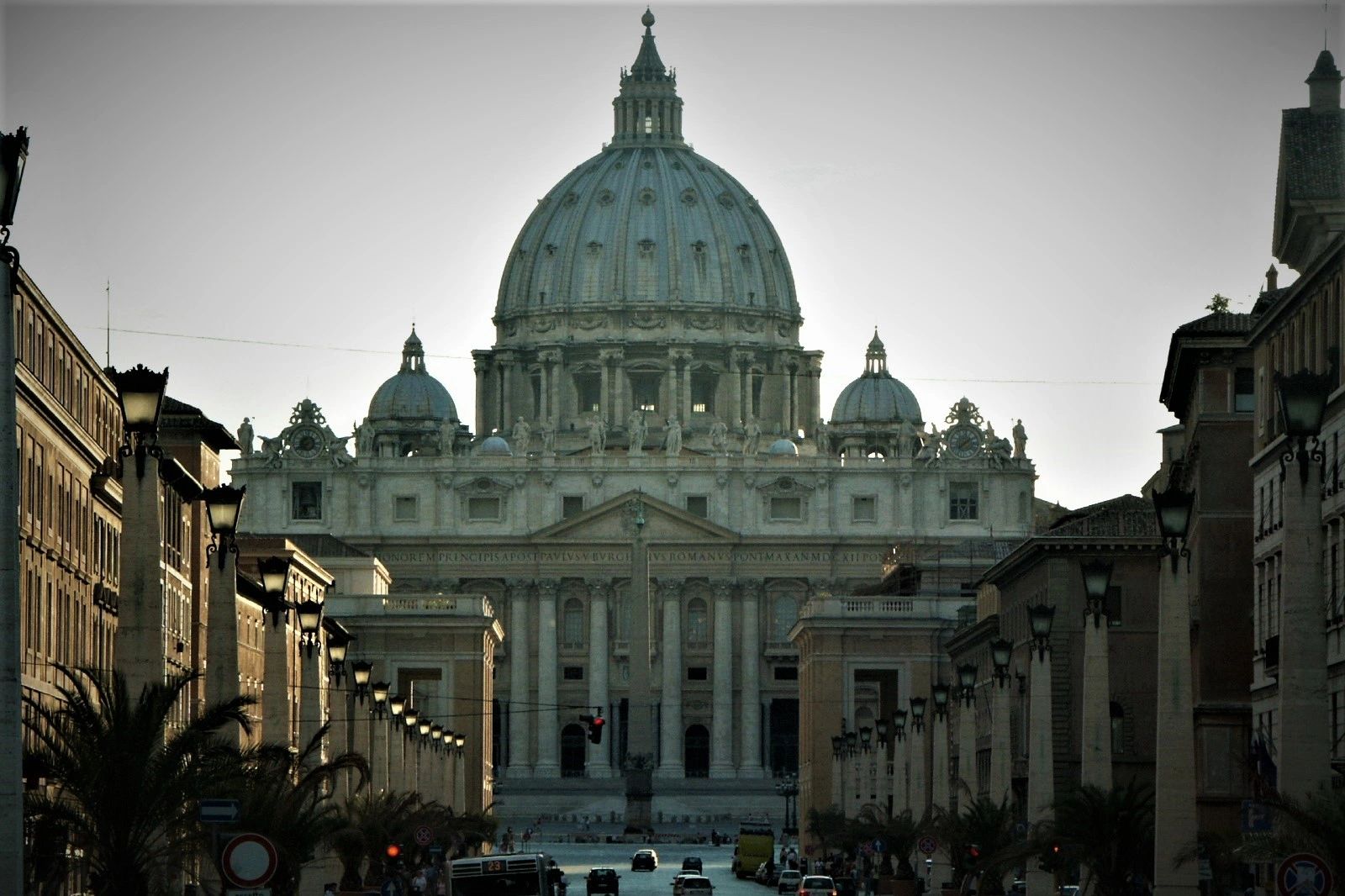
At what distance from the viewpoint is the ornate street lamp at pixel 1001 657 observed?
169 feet

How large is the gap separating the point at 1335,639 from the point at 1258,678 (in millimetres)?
7009

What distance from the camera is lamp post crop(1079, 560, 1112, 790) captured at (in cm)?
4038

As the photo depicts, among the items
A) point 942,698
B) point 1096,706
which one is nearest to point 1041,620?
point 1096,706

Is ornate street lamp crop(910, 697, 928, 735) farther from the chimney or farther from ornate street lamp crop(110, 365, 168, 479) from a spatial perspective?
ornate street lamp crop(110, 365, 168, 479)

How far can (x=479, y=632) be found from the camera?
446 ft

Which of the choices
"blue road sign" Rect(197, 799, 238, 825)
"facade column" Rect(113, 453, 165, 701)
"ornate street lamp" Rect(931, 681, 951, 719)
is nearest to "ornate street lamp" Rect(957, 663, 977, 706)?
"ornate street lamp" Rect(931, 681, 951, 719)

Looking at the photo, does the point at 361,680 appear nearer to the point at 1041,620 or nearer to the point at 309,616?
the point at 309,616

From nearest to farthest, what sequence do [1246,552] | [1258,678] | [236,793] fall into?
[236,793], [1258,678], [1246,552]

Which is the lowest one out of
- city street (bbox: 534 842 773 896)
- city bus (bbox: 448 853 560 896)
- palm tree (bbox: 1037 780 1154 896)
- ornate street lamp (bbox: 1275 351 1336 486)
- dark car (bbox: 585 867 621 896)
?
city street (bbox: 534 842 773 896)

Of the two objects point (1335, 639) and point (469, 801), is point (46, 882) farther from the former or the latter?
point (469, 801)

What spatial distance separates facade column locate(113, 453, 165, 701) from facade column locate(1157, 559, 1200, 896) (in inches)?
424

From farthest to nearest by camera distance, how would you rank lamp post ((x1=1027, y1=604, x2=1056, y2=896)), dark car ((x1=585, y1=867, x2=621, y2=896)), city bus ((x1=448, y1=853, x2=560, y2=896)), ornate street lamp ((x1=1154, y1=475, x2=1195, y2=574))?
dark car ((x1=585, y1=867, x2=621, y2=896)) → city bus ((x1=448, y1=853, x2=560, y2=896)) → lamp post ((x1=1027, y1=604, x2=1056, y2=896)) → ornate street lamp ((x1=1154, y1=475, x2=1195, y2=574))

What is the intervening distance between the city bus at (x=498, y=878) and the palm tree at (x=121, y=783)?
2617 cm

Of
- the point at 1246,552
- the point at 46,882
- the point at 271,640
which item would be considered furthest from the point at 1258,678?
the point at 46,882
